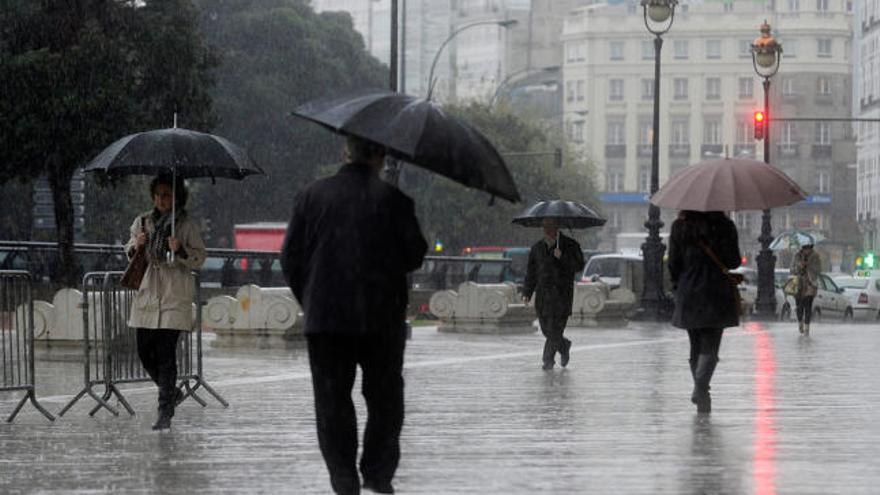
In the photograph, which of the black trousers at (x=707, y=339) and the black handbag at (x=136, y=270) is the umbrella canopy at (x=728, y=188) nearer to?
the black trousers at (x=707, y=339)

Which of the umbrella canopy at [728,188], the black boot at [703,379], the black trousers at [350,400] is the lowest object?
the black boot at [703,379]

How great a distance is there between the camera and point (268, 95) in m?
84.5

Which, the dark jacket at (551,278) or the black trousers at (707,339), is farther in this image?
the dark jacket at (551,278)

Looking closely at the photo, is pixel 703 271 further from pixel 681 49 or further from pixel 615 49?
pixel 615 49

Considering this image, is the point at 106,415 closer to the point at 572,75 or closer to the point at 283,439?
the point at 283,439

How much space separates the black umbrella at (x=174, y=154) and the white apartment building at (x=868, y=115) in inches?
4157

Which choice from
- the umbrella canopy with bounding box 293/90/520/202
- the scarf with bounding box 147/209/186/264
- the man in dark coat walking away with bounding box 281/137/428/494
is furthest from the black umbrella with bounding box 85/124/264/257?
the man in dark coat walking away with bounding box 281/137/428/494

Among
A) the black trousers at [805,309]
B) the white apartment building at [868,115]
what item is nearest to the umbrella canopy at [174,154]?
the black trousers at [805,309]

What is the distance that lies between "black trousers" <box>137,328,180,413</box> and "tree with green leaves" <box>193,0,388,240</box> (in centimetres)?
6703

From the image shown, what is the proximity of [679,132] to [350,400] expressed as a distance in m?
144

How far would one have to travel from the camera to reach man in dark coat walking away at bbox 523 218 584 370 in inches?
893

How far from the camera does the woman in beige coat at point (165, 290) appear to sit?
1452cm

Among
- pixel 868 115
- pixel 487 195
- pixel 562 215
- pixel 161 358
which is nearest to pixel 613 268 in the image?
pixel 487 195

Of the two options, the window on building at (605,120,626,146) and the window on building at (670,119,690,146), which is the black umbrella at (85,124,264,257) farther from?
the window on building at (605,120,626,146)
